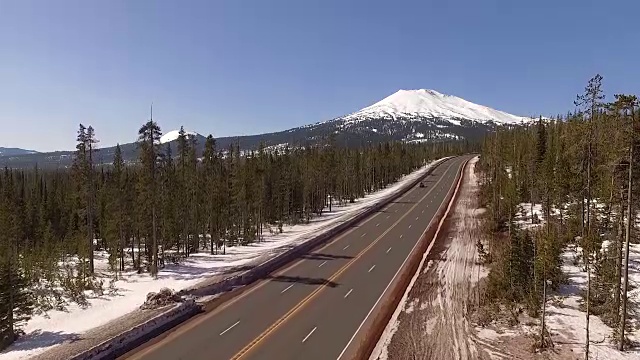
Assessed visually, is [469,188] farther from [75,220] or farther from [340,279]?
[75,220]

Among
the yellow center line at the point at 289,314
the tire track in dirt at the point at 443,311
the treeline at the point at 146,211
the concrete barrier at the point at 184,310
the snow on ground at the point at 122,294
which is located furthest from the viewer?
the treeline at the point at 146,211

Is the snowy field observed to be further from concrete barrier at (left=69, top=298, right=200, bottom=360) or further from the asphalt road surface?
concrete barrier at (left=69, top=298, right=200, bottom=360)

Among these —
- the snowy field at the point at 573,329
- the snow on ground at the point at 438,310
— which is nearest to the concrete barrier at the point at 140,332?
the snow on ground at the point at 438,310

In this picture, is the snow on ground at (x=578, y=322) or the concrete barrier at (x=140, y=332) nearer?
the concrete barrier at (x=140, y=332)

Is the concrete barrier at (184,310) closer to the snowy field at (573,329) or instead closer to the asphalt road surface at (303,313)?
the asphalt road surface at (303,313)

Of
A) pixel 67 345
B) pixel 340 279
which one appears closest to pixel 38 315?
pixel 67 345

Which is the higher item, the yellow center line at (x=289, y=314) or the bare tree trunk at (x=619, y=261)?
the bare tree trunk at (x=619, y=261)
